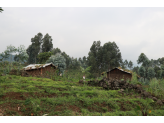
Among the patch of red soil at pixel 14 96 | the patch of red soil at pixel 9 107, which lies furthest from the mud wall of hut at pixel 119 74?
the patch of red soil at pixel 9 107

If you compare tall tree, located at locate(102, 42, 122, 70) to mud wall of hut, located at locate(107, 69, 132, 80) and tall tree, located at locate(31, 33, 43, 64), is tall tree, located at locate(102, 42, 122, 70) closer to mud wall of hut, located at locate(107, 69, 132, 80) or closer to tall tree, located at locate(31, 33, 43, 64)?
mud wall of hut, located at locate(107, 69, 132, 80)

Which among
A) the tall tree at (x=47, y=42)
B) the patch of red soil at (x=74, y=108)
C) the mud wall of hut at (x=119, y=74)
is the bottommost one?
the patch of red soil at (x=74, y=108)

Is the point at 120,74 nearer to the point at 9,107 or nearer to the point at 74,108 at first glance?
the point at 74,108

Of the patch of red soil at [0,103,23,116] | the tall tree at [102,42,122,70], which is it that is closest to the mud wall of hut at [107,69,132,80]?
the tall tree at [102,42,122,70]

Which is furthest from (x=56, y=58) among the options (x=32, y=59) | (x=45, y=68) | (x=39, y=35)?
(x=32, y=59)

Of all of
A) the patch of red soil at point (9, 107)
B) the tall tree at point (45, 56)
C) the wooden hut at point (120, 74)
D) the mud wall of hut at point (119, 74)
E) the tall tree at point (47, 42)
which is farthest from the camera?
the tall tree at point (47, 42)

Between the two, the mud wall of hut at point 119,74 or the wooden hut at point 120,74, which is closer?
the wooden hut at point 120,74

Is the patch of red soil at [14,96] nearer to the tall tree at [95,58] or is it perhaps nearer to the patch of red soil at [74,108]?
the patch of red soil at [74,108]

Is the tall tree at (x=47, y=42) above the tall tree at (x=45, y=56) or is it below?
above

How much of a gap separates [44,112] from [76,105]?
1.36m

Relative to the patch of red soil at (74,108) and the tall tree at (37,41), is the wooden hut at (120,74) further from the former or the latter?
the tall tree at (37,41)

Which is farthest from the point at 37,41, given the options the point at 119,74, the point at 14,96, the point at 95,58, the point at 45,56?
the point at 14,96

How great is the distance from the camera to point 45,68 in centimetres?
1603

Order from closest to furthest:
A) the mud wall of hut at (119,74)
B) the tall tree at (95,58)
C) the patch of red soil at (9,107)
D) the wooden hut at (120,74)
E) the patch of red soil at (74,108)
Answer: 1. the patch of red soil at (9,107)
2. the patch of red soil at (74,108)
3. the wooden hut at (120,74)
4. the mud wall of hut at (119,74)
5. the tall tree at (95,58)
